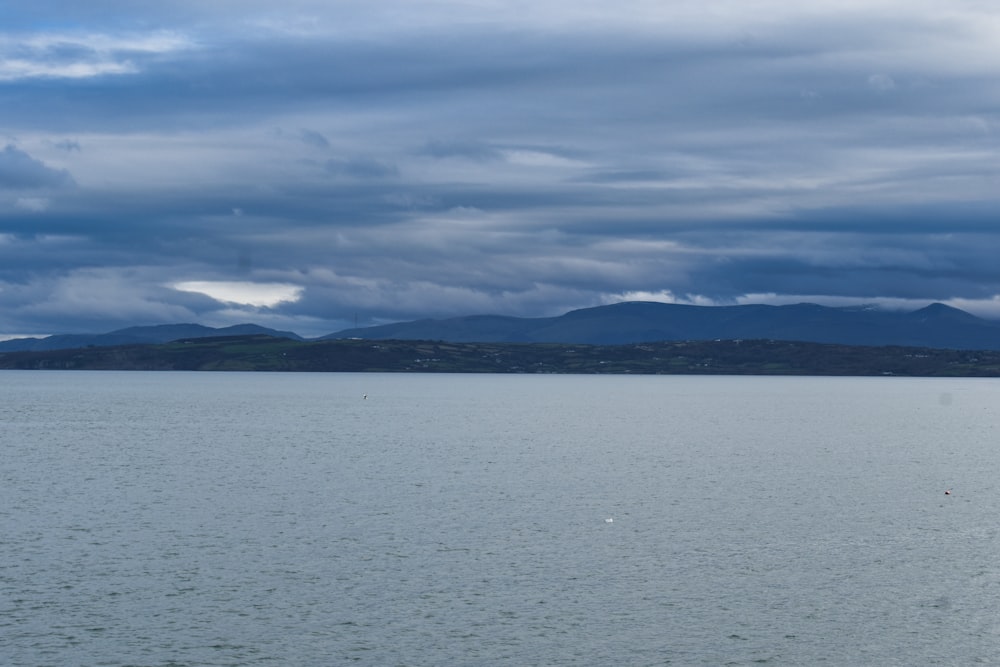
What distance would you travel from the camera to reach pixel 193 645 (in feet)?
176

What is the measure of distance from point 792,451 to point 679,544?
85769mm

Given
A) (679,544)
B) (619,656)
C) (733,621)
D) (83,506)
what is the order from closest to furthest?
(619,656) → (733,621) → (679,544) → (83,506)

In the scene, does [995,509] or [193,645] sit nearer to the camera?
[193,645]

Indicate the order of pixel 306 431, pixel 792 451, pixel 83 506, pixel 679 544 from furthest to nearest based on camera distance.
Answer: pixel 306 431, pixel 792 451, pixel 83 506, pixel 679 544

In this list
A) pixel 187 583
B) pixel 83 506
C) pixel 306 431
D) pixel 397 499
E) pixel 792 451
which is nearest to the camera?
pixel 187 583

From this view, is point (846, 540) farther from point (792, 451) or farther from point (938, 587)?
point (792, 451)

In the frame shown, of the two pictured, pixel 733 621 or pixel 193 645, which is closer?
pixel 193 645

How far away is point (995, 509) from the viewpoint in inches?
3959

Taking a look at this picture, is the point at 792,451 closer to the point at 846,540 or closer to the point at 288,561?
the point at 846,540

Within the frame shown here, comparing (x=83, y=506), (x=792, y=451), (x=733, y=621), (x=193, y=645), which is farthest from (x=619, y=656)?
(x=792, y=451)

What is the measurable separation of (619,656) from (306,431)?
149m

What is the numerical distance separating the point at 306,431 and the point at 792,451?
83.2 m

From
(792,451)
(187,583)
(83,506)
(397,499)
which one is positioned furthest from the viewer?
(792,451)

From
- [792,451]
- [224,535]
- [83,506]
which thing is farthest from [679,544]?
[792,451]
